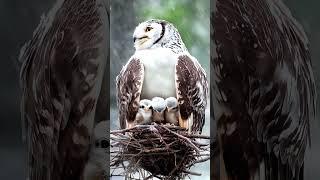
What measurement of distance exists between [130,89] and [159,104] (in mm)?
183

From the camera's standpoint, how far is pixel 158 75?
9.23 feet

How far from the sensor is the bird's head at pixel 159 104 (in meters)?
2.80

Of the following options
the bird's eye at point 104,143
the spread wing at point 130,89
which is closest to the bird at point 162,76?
the spread wing at point 130,89

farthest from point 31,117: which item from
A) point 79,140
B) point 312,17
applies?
point 312,17

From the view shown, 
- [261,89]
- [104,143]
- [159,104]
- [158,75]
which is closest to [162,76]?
[158,75]

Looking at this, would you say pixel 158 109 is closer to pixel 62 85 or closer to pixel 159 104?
pixel 159 104

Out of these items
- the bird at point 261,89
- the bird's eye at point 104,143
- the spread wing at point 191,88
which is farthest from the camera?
the spread wing at point 191,88

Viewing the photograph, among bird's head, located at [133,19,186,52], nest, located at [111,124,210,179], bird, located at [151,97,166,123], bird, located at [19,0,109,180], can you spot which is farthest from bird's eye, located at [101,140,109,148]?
bird's head, located at [133,19,186,52]

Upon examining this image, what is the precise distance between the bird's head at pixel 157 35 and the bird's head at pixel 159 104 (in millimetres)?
298

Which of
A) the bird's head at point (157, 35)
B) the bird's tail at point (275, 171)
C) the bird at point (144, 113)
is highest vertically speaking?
the bird's head at point (157, 35)

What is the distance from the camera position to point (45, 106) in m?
2.41

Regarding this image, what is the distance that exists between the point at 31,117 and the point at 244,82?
3.36 feet

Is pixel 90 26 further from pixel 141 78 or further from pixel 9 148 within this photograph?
pixel 9 148

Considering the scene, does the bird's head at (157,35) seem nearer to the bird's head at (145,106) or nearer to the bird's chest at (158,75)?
the bird's chest at (158,75)
